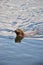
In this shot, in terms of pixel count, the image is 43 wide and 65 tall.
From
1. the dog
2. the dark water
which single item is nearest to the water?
the dark water

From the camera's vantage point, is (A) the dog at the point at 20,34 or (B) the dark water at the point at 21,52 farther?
(A) the dog at the point at 20,34

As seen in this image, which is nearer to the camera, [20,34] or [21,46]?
[21,46]

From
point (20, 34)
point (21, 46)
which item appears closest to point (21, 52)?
point (21, 46)

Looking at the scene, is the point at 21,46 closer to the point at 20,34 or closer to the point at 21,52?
the point at 21,52

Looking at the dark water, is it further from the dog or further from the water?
the dog

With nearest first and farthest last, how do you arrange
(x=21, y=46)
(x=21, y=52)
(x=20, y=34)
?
(x=21, y=52), (x=21, y=46), (x=20, y=34)

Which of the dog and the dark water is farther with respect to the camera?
the dog

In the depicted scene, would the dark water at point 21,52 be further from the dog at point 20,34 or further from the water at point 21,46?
the dog at point 20,34

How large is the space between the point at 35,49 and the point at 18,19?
612 centimetres

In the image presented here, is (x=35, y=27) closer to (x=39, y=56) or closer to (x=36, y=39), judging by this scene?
(x=36, y=39)

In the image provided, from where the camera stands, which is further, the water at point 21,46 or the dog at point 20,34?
the dog at point 20,34

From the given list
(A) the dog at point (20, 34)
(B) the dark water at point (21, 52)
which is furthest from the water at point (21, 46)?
(A) the dog at point (20, 34)

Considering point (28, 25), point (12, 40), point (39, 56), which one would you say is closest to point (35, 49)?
point (39, 56)

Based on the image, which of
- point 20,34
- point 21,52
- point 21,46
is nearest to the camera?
point 21,52
